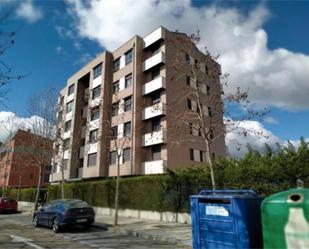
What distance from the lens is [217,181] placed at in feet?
56.2

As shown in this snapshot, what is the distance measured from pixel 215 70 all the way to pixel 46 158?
1925 cm

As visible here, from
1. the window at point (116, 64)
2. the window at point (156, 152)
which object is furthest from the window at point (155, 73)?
the window at point (156, 152)

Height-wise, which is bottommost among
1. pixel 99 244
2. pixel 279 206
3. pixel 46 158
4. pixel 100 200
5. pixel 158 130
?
pixel 99 244

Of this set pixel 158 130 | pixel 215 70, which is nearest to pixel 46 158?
pixel 158 130

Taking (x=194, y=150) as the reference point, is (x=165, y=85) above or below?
above

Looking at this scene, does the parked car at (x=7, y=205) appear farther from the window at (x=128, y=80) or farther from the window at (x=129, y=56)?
the window at (x=129, y=56)

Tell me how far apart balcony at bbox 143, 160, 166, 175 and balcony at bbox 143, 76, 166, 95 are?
→ 7.24 meters

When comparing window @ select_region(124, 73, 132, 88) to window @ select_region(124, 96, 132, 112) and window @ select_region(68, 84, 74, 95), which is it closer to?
window @ select_region(124, 96, 132, 112)

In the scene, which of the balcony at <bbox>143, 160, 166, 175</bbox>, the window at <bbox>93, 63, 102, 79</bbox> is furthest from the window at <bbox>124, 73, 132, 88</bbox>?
the balcony at <bbox>143, 160, 166, 175</bbox>

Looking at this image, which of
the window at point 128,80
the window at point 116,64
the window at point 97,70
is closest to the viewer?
the window at point 128,80

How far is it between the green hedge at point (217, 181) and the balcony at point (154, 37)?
16.4 metres

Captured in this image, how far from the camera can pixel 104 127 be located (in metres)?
26.6

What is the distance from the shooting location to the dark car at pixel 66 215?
53.2ft

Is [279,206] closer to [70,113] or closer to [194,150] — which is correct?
[194,150]
